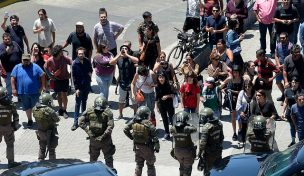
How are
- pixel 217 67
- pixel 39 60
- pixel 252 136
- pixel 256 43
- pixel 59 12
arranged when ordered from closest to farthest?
pixel 252 136, pixel 217 67, pixel 39 60, pixel 256 43, pixel 59 12

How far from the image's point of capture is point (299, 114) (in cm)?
1792

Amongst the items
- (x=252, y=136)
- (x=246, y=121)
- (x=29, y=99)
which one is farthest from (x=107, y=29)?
(x=252, y=136)

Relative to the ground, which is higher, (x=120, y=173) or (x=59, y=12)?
(x=59, y=12)

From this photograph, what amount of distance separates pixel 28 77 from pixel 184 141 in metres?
4.92

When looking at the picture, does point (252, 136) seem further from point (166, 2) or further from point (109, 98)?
point (166, 2)

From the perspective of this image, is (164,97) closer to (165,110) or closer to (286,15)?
(165,110)

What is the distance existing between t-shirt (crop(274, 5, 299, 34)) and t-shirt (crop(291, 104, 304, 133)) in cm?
484

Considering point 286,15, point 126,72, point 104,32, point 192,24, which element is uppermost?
point 286,15

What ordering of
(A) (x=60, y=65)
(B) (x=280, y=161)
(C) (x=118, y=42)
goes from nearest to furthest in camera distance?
(B) (x=280, y=161), (A) (x=60, y=65), (C) (x=118, y=42)

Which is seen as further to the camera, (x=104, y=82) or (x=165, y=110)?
(x=104, y=82)

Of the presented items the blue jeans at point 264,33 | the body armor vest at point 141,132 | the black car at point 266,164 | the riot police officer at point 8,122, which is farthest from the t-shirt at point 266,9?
the black car at point 266,164

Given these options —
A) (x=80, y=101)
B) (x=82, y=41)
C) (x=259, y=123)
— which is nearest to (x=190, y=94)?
(x=80, y=101)

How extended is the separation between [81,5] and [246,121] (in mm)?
13013

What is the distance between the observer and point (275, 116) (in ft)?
58.8
